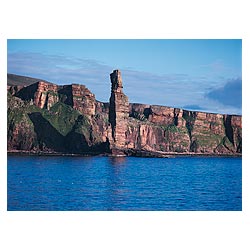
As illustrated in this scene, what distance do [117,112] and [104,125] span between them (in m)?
12.2

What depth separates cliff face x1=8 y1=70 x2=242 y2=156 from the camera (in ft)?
296

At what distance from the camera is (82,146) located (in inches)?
3666

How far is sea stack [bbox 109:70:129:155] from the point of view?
8854 centimetres

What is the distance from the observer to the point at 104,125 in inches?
4166

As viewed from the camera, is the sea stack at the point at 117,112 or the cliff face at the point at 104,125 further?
the cliff face at the point at 104,125

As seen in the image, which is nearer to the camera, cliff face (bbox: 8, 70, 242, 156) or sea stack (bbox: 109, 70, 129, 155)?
sea stack (bbox: 109, 70, 129, 155)

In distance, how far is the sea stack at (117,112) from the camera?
88537 millimetres

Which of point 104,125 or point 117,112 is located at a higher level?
point 117,112
